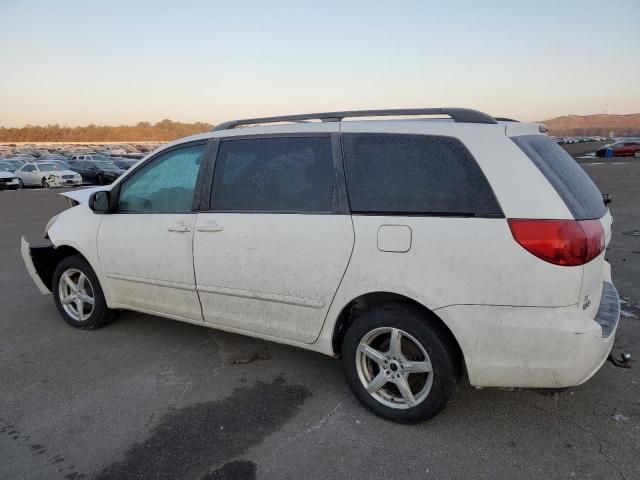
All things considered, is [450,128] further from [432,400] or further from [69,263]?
[69,263]

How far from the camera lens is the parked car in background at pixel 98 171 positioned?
29.7 metres

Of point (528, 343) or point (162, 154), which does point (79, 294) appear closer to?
point (162, 154)

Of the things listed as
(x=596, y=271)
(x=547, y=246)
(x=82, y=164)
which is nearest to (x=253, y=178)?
(x=547, y=246)

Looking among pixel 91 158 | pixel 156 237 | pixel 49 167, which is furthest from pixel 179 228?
pixel 91 158

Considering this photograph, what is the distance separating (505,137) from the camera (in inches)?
110

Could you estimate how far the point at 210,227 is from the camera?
3.57 metres

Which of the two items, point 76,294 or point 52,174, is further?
point 52,174

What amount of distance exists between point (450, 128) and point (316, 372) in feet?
6.52

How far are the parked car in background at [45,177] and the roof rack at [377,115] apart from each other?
26.6m

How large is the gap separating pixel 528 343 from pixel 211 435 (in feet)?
5.98

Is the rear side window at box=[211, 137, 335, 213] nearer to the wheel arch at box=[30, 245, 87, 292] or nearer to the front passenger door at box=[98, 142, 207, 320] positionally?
the front passenger door at box=[98, 142, 207, 320]

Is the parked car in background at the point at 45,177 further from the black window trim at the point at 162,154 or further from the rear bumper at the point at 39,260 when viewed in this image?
the black window trim at the point at 162,154

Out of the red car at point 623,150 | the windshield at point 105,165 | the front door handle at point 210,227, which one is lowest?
the red car at point 623,150

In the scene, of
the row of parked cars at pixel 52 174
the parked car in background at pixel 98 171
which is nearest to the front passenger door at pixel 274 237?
the row of parked cars at pixel 52 174
